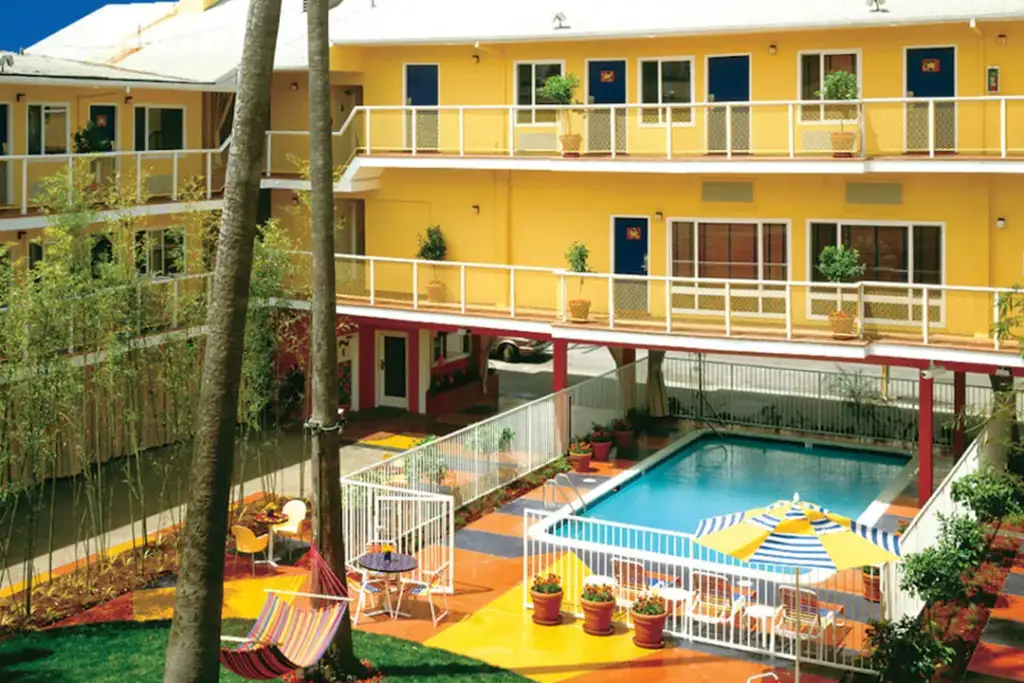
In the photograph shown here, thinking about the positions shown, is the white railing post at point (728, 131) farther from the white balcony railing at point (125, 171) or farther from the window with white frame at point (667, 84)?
the white balcony railing at point (125, 171)

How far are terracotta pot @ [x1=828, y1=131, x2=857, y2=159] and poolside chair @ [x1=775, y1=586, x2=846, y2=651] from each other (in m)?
10.3

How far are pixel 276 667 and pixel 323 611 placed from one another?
4.43 ft

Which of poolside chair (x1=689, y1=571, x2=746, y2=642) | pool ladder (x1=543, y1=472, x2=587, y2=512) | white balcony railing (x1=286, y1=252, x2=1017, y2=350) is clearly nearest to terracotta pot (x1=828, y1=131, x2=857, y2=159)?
white balcony railing (x1=286, y1=252, x2=1017, y2=350)

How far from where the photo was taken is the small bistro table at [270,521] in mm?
23078

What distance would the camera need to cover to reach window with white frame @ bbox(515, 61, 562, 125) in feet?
102

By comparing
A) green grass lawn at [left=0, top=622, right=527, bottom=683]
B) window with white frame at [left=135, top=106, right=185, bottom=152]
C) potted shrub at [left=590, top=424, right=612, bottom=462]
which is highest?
window with white frame at [left=135, top=106, right=185, bottom=152]

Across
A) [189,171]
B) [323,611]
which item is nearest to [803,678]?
[323,611]

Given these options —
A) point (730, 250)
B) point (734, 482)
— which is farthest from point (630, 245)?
point (734, 482)

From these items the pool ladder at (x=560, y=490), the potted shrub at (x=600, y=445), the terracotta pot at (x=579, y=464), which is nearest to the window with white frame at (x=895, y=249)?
the potted shrub at (x=600, y=445)

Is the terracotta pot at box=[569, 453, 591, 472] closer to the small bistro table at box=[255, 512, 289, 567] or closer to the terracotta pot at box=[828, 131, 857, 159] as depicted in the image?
the small bistro table at box=[255, 512, 289, 567]

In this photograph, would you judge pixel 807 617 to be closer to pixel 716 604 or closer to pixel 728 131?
pixel 716 604

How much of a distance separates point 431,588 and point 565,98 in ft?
42.0

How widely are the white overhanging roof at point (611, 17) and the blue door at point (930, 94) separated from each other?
35.6 inches

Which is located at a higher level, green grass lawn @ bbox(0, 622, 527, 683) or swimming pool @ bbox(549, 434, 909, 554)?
swimming pool @ bbox(549, 434, 909, 554)
